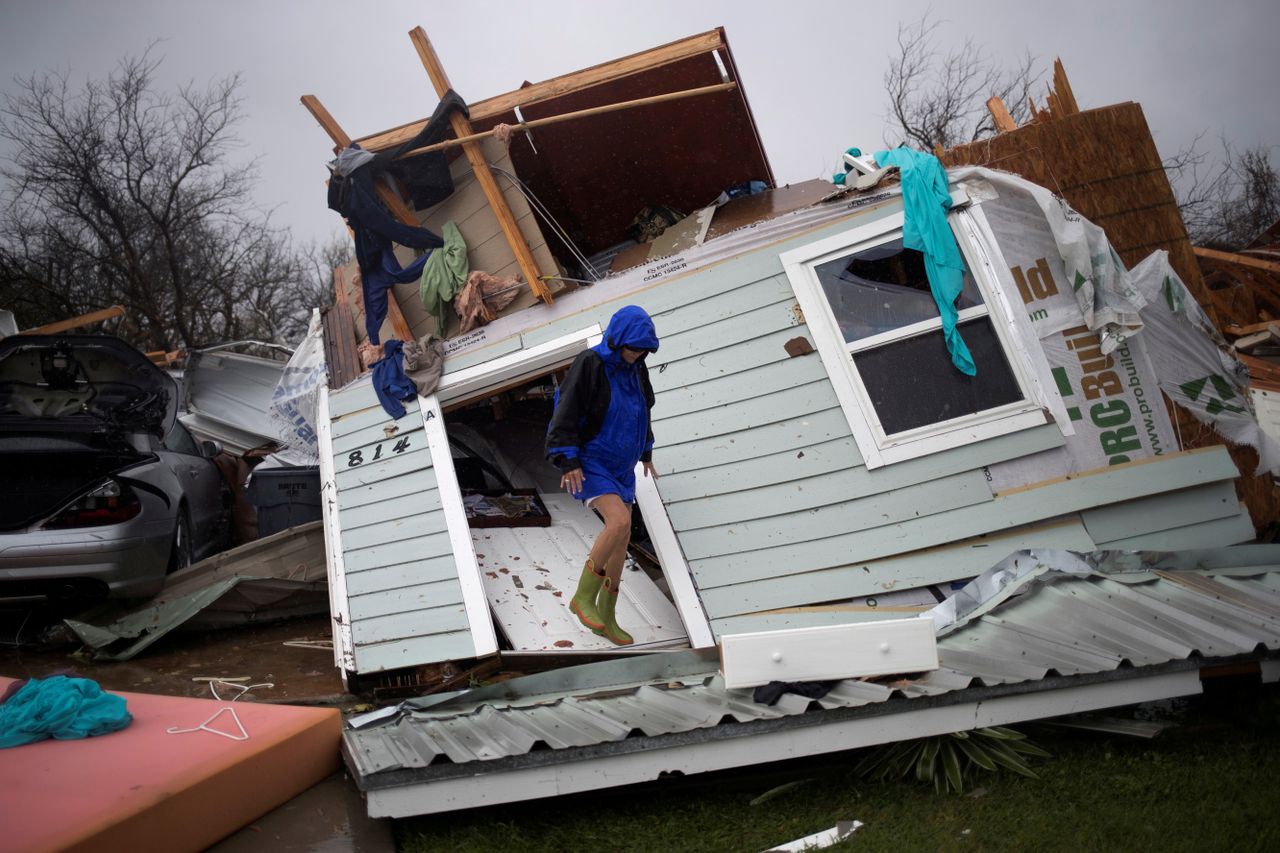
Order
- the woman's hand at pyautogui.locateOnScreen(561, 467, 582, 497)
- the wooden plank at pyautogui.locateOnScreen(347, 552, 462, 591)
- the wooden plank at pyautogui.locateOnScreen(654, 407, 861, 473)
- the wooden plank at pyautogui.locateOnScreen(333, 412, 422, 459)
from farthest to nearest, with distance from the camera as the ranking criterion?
the wooden plank at pyautogui.locateOnScreen(333, 412, 422, 459)
the wooden plank at pyautogui.locateOnScreen(347, 552, 462, 591)
the wooden plank at pyautogui.locateOnScreen(654, 407, 861, 473)
the woman's hand at pyautogui.locateOnScreen(561, 467, 582, 497)

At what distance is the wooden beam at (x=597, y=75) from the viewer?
5.62 metres

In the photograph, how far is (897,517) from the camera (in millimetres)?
4809

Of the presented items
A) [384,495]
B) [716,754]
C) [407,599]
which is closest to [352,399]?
[384,495]

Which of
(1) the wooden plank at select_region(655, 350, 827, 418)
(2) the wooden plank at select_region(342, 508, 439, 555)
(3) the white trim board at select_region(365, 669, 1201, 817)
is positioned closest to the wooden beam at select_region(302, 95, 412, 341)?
(2) the wooden plank at select_region(342, 508, 439, 555)

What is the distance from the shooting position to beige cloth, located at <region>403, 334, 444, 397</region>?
575 cm

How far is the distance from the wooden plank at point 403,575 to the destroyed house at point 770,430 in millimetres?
12

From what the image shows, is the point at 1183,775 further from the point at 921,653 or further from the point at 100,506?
the point at 100,506

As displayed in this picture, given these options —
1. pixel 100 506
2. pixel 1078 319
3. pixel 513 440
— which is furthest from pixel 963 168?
pixel 100 506

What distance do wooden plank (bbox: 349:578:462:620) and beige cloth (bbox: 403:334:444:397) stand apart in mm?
1280

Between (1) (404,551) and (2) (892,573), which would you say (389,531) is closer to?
(1) (404,551)

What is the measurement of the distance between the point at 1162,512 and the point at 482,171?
441 centimetres

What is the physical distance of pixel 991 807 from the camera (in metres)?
3.13

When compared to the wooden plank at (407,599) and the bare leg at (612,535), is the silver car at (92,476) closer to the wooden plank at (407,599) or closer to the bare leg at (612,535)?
the wooden plank at (407,599)

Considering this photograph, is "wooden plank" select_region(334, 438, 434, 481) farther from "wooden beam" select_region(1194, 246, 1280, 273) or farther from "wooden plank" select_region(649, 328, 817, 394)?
"wooden beam" select_region(1194, 246, 1280, 273)
